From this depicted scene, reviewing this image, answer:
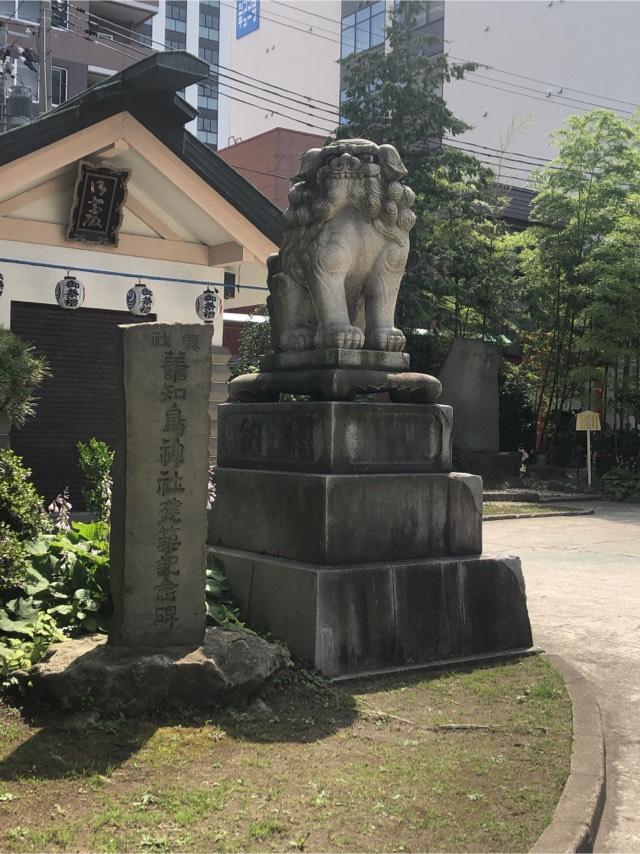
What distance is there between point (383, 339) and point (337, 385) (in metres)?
0.66

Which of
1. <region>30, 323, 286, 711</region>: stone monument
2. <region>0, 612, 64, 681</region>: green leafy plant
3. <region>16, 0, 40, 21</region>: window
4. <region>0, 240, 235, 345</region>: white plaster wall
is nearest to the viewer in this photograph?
<region>0, 612, 64, 681</region>: green leafy plant

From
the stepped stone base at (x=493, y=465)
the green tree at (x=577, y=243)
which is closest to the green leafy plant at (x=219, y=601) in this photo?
the stepped stone base at (x=493, y=465)

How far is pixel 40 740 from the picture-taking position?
14.9ft

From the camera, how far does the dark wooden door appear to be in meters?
12.5

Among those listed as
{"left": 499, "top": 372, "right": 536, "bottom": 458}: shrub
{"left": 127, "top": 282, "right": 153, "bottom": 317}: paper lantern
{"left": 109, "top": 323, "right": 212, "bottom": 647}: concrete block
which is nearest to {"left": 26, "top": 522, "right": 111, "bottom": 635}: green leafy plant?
{"left": 109, "top": 323, "right": 212, "bottom": 647}: concrete block

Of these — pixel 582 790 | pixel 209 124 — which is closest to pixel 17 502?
pixel 582 790

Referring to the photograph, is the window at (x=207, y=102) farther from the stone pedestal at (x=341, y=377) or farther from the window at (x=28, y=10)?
the stone pedestal at (x=341, y=377)

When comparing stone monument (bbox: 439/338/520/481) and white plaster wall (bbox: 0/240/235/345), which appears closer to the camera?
white plaster wall (bbox: 0/240/235/345)

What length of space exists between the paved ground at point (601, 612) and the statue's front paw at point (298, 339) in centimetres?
302

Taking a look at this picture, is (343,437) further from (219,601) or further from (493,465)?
(493,465)

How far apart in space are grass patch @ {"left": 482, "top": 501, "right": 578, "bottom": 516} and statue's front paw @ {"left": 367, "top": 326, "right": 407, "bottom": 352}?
1018 cm

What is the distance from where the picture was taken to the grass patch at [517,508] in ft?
55.9

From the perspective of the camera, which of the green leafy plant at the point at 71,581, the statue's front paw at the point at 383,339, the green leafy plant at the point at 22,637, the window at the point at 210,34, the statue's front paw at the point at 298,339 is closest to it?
the green leafy plant at the point at 22,637

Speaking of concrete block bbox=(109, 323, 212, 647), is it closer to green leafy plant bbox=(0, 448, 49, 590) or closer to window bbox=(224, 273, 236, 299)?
green leafy plant bbox=(0, 448, 49, 590)
